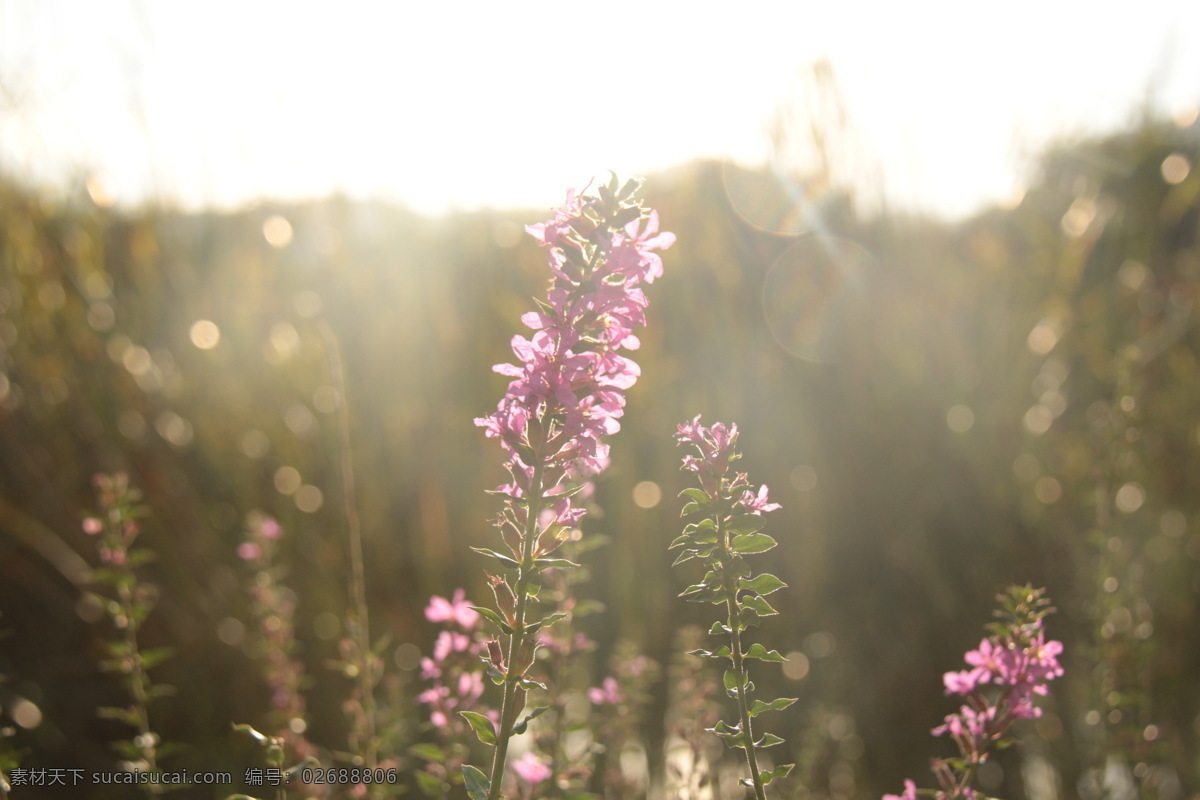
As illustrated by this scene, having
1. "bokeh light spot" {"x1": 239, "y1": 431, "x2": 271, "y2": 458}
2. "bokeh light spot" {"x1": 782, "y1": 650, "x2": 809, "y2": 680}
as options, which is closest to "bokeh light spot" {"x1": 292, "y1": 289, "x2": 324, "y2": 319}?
"bokeh light spot" {"x1": 239, "y1": 431, "x2": 271, "y2": 458}

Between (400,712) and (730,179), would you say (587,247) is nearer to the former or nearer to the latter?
(400,712)

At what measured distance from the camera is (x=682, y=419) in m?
2.38

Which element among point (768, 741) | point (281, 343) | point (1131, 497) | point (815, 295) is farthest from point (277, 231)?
point (1131, 497)

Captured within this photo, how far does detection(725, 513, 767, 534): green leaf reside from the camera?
32.2 inches

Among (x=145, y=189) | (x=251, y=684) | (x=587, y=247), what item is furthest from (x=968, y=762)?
(x=145, y=189)

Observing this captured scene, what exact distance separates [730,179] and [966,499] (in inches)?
48.6

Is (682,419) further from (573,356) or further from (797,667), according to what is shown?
(573,356)

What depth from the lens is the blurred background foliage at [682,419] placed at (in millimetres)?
2121

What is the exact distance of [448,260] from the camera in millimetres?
2928

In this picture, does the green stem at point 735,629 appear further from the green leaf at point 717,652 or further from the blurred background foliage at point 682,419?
the blurred background foliage at point 682,419

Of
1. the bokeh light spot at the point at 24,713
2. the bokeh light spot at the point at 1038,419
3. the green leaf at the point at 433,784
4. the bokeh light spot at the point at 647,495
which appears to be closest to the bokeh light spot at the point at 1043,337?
the bokeh light spot at the point at 1038,419

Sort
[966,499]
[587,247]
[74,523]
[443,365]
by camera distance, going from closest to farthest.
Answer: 1. [587,247]
2. [74,523]
3. [966,499]
4. [443,365]

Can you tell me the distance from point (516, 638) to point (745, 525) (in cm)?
25

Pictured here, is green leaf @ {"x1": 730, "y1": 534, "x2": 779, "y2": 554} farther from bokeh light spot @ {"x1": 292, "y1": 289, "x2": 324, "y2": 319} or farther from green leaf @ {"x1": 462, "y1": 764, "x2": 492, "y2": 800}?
bokeh light spot @ {"x1": 292, "y1": 289, "x2": 324, "y2": 319}
